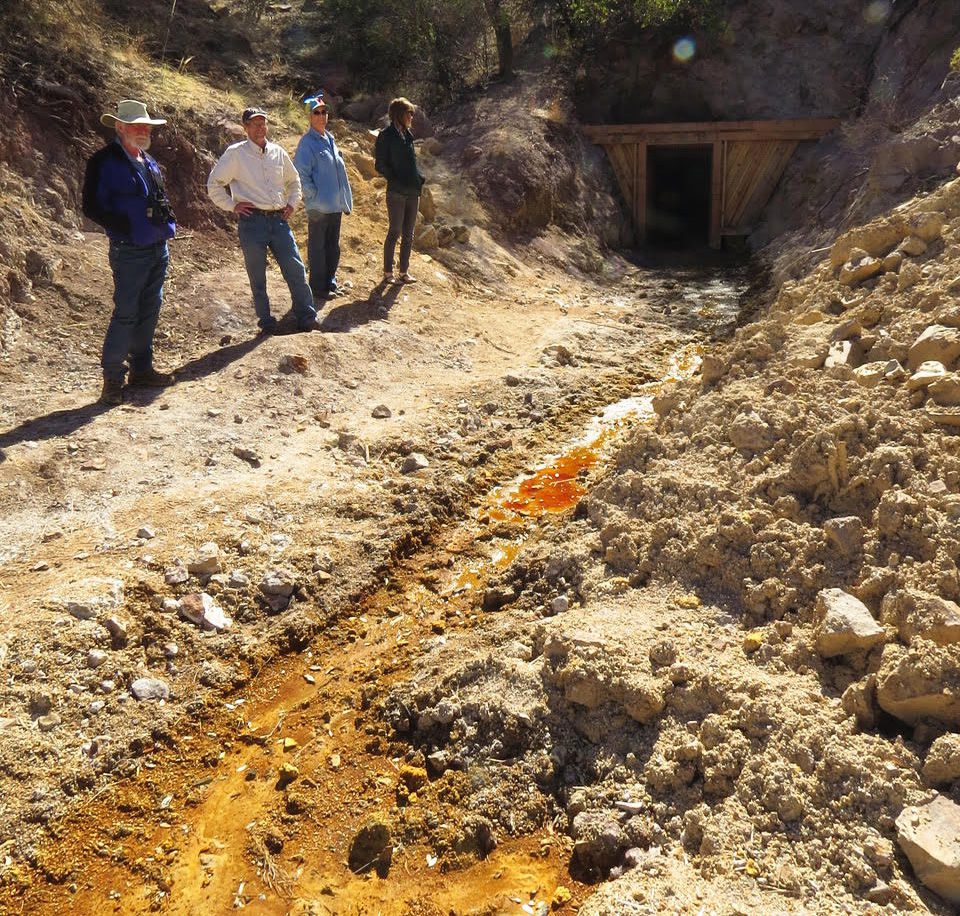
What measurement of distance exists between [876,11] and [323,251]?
10.6 m

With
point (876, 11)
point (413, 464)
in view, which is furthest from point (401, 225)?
point (876, 11)

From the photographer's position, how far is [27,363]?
19.1 ft

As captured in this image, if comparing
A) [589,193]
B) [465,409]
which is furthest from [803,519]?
[589,193]

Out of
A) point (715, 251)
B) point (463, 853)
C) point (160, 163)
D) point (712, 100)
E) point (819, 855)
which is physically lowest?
point (463, 853)

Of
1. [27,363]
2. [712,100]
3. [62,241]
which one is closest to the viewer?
[27,363]

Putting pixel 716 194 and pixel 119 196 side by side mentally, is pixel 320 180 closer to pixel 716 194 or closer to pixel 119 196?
pixel 119 196

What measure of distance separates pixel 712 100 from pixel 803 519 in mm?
11462

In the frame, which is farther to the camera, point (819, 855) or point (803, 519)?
point (803, 519)

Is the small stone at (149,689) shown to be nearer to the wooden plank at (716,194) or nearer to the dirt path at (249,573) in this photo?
the dirt path at (249,573)

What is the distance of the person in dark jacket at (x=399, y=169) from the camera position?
23.6ft

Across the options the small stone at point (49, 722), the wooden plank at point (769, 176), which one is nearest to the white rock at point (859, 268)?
the small stone at point (49, 722)

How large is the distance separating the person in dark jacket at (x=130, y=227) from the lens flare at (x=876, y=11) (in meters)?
12.0

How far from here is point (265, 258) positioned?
244 inches

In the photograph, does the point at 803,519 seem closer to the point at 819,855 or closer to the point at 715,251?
the point at 819,855
